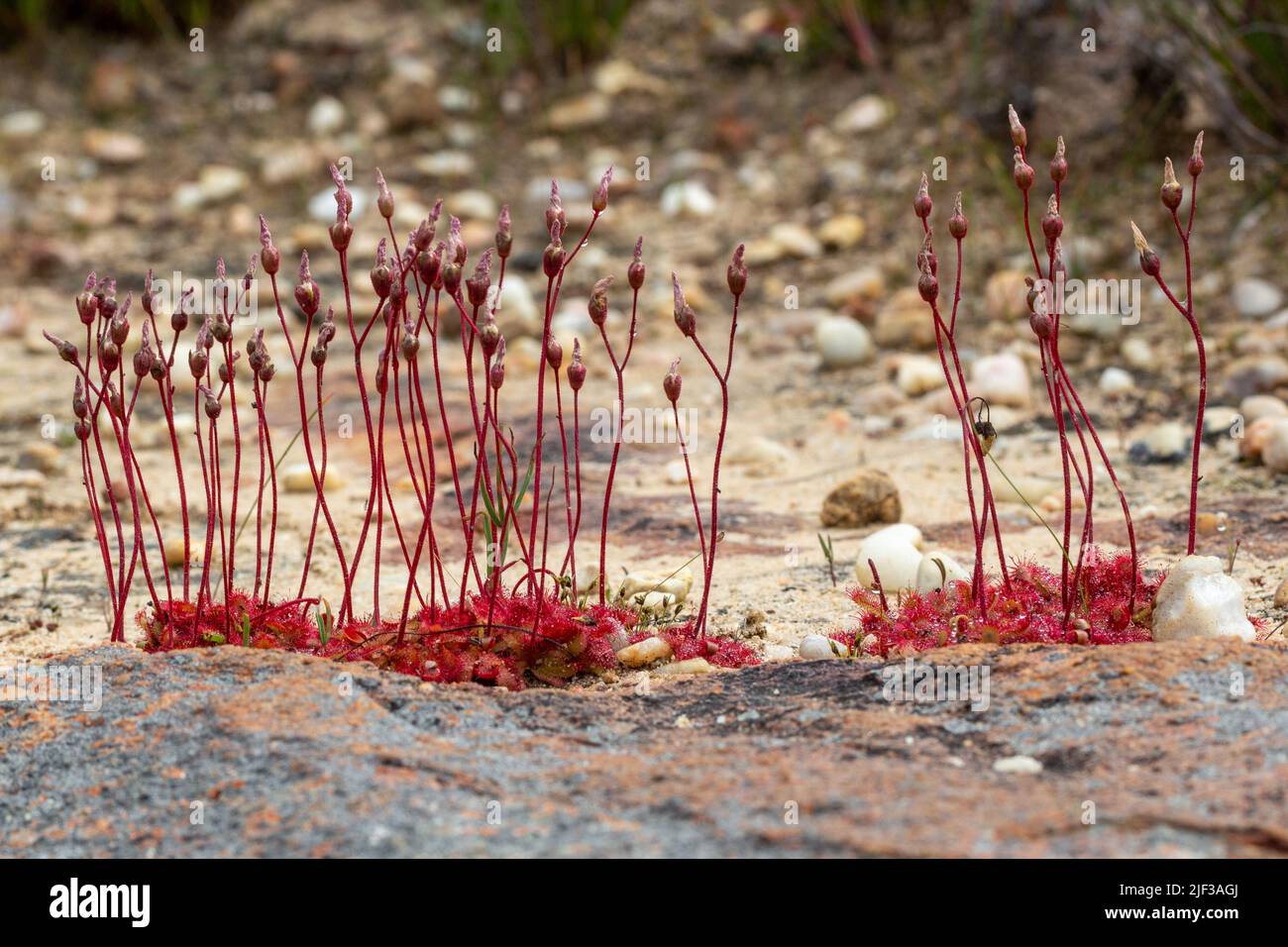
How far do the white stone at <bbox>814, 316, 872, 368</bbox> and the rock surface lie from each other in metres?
3.03

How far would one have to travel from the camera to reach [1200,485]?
4.18m

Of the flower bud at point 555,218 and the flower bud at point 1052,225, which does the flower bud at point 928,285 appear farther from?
the flower bud at point 555,218

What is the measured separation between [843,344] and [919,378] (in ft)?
1.41

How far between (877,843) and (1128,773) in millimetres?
452

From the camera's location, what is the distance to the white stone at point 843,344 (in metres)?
5.70

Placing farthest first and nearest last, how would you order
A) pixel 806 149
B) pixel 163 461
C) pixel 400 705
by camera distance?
1. pixel 806 149
2. pixel 163 461
3. pixel 400 705

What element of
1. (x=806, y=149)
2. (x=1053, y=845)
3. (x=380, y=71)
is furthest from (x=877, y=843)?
(x=380, y=71)

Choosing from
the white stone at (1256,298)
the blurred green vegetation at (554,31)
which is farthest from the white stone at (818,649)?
the blurred green vegetation at (554,31)

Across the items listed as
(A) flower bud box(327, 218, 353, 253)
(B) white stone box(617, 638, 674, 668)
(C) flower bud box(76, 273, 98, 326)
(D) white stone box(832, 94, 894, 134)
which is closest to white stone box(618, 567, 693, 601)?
(B) white stone box(617, 638, 674, 668)

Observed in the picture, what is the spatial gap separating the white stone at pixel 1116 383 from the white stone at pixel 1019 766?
3.09 m

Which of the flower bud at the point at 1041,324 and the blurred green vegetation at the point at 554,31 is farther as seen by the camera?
the blurred green vegetation at the point at 554,31

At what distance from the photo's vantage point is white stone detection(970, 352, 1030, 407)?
5.11 m

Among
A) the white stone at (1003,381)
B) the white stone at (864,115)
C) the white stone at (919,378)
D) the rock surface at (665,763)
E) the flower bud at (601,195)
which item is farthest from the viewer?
the white stone at (864,115)

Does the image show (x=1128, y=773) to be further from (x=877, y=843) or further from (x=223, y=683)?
(x=223, y=683)
